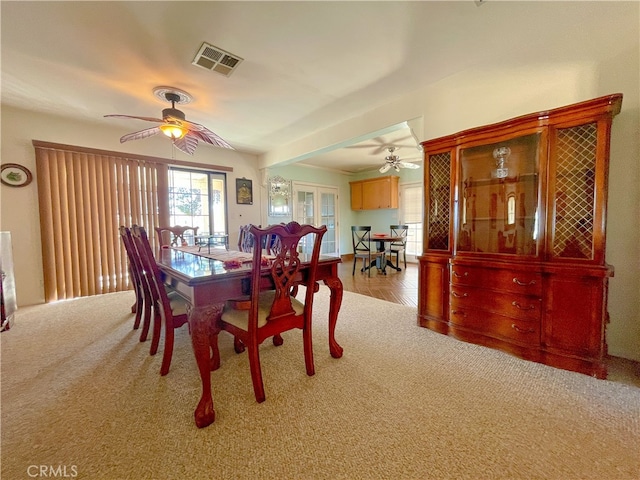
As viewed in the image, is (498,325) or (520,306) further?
(498,325)

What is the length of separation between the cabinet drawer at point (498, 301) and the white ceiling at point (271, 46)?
6.06ft

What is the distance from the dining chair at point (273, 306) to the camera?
143 cm

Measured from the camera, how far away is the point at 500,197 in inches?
86.7

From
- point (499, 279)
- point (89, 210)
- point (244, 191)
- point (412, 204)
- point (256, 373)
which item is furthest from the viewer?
point (412, 204)

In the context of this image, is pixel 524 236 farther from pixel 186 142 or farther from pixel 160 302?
pixel 186 142

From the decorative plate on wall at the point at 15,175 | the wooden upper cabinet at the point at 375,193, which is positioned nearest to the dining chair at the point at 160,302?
the decorative plate on wall at the point at 15,175

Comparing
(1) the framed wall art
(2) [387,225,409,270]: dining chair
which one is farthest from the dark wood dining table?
(2) [387,225,409,270]: dining chair

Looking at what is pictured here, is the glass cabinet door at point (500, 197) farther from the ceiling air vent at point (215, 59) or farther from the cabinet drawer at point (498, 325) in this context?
the ceiling air vent at point (215, 59)

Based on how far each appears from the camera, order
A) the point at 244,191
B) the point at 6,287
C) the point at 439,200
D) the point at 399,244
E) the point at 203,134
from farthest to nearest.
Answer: the point at 399,244 < the point at 244,191 < the point at 203,134 < the point at 6,287 < the point at 439,200

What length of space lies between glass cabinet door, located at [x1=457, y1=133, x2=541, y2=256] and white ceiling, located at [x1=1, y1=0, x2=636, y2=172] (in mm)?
736

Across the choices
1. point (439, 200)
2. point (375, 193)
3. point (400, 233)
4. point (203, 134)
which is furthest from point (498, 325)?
A: point (375, 193)

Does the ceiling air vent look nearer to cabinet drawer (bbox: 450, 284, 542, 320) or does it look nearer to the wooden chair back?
cabinet drawer (bbox: 450, 284, 542, 320)

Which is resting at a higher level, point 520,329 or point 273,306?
point 273,306

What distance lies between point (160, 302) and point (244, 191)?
3582 mm
